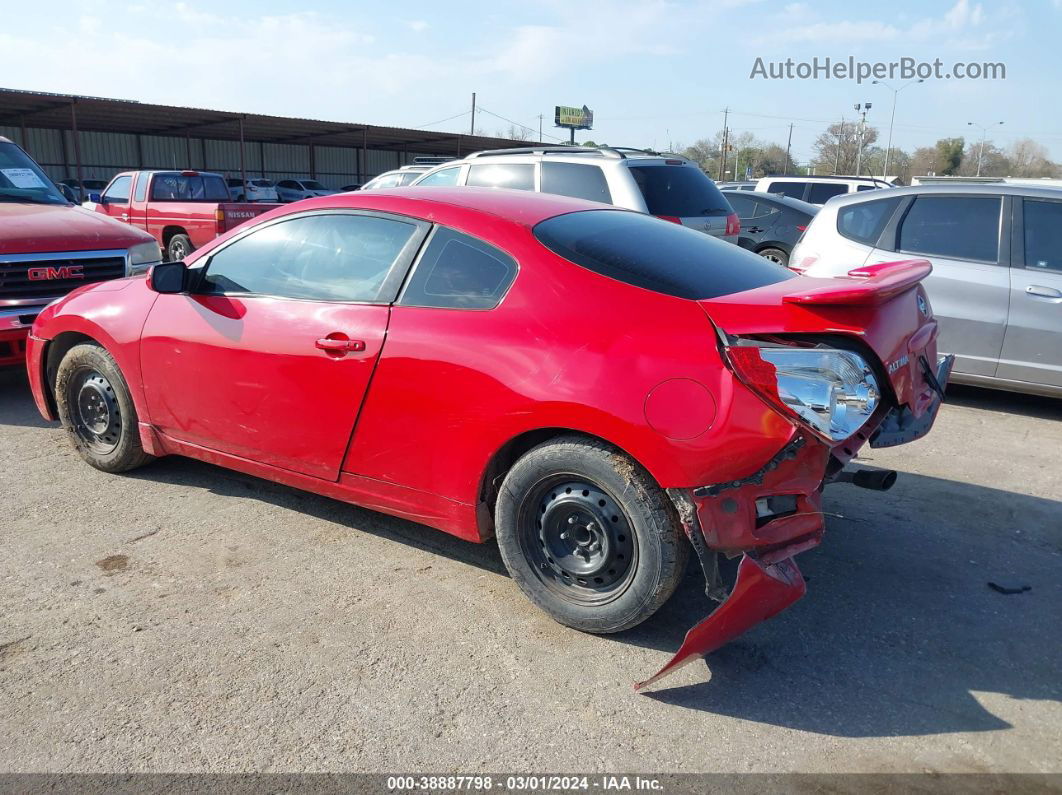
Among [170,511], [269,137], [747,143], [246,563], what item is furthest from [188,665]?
[747,143]

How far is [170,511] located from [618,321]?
105 inches

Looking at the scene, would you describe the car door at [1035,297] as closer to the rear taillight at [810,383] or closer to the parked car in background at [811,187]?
the rear taillight at [810,383]

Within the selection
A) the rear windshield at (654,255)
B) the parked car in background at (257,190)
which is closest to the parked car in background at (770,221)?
the rear windshield at (654,255)

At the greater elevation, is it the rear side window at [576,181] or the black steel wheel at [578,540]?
the rear side window at [576,181]

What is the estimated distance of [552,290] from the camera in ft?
11.1

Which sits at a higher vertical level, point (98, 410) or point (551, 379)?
point (551, 379)

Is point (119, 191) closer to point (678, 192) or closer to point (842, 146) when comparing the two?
point (678, 192)

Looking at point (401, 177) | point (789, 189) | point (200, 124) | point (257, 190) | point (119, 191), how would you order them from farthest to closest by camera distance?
1. point (200, 124)
2. point (257, 190)
3. point (789, 189)
4. point (119, 191)
5. point (401, 177)

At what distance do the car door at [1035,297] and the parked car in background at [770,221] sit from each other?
19.6 ft

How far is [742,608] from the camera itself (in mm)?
2918

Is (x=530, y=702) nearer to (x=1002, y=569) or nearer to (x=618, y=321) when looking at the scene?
(x=618, y=321)

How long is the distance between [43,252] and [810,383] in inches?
234

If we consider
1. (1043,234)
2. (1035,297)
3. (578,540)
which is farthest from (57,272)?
(1043,234)

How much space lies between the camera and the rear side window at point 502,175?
30.3ft
